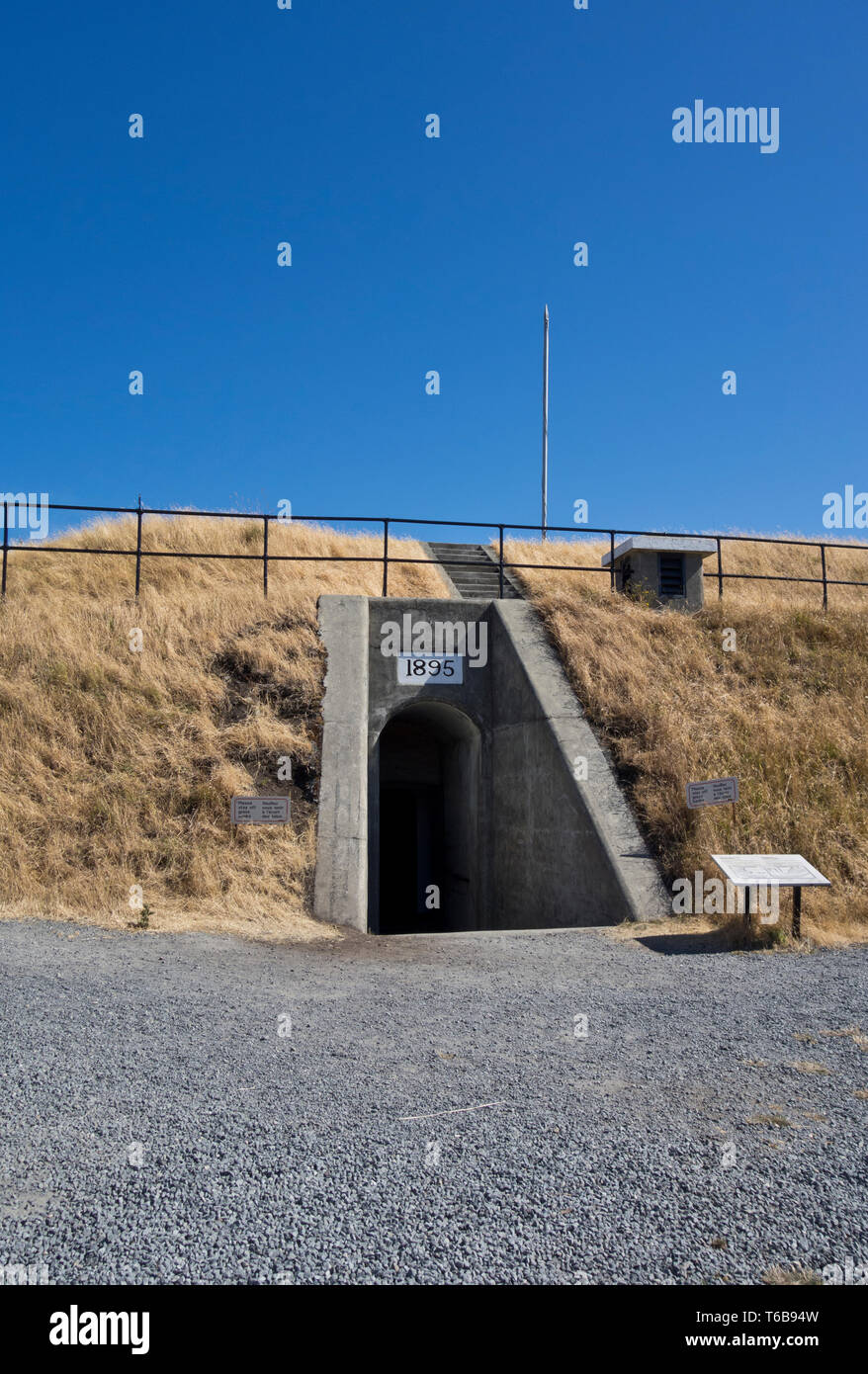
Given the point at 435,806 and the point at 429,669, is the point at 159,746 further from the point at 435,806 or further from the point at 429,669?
the point at 435,806

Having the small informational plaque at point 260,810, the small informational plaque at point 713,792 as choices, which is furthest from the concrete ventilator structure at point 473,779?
the small informational plaque at point 713,792

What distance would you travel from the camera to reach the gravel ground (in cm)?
316

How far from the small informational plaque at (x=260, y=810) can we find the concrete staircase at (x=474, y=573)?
6.81 meters

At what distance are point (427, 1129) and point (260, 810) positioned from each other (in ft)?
23.0

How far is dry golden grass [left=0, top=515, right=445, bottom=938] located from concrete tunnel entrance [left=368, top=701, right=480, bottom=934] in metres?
2.42

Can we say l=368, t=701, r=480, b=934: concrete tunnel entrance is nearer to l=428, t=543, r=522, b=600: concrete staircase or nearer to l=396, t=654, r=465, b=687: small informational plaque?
l=396, t=654, r=465, b=687: small informational plaque

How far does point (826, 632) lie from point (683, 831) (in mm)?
6198

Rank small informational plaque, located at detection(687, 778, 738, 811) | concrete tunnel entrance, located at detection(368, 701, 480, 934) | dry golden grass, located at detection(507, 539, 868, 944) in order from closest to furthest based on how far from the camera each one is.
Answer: small informational plaque, located at detection(687, 778, 738, 811) → dry golden grass, located at detection(507, 539, 868, 944) → concrete tunnel entrance, located at detection(368, 701, 480, 934)

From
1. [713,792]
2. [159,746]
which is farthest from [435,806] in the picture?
[713,792]

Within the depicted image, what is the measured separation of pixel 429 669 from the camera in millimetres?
14320

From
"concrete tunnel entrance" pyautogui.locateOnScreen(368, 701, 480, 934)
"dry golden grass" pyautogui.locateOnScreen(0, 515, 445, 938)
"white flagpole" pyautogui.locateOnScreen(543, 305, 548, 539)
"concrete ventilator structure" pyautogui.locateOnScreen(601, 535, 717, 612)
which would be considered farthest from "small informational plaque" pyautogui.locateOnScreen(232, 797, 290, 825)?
"white flagpole" pyautogui.locateOnScreen(543, 305, 548, 539)

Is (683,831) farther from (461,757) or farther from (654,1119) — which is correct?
(654,1119)
